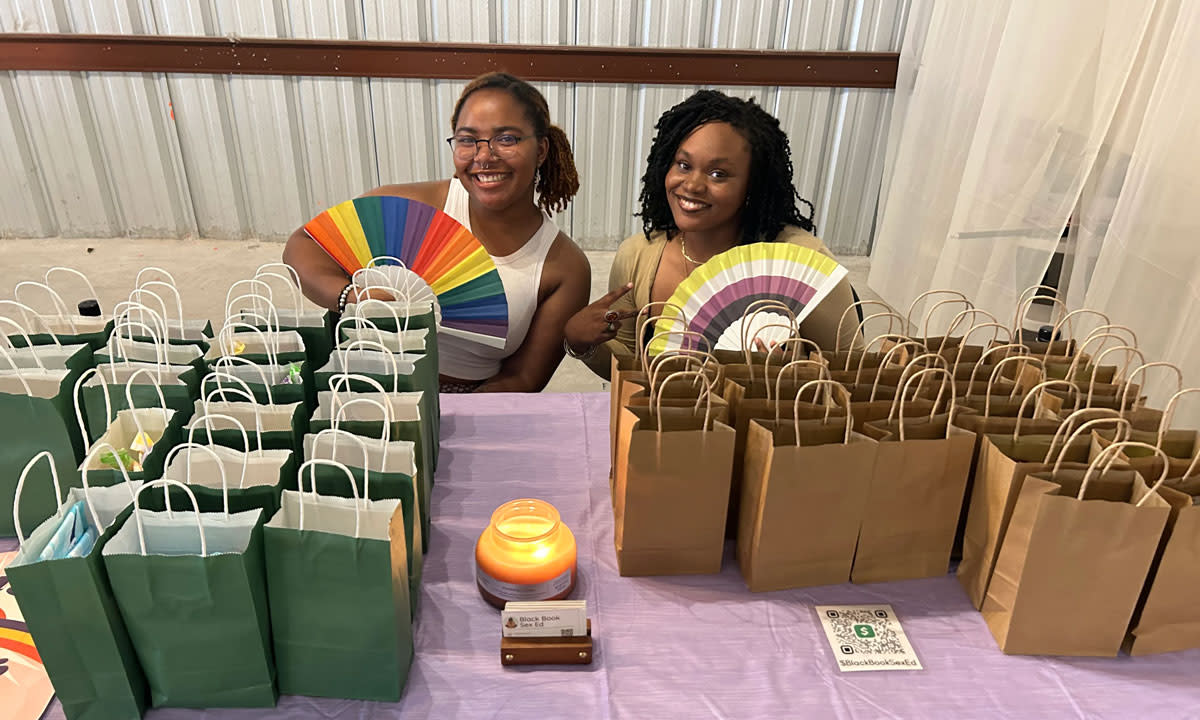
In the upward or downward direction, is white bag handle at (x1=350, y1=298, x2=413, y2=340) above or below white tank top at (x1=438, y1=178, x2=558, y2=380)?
above

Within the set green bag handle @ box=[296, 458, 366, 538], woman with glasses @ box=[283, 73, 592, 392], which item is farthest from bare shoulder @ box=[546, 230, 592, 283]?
green bag handle @ box=[296, 458, 366, 538]

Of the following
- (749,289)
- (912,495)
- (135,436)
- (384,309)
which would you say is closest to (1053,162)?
(749,289)

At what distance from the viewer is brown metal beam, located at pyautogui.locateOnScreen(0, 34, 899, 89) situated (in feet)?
11.7

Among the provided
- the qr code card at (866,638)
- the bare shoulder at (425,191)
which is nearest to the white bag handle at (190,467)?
the qr code card at (866,638)

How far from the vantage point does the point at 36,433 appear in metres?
1.03

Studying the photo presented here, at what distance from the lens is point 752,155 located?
171 cm

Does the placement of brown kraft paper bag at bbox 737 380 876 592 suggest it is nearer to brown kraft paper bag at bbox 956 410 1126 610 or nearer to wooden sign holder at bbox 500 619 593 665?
brown kraft paper bag at bbox 956 410 1126 610

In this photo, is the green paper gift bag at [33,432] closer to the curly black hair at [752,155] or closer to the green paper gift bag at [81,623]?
the green paper gift bag at [81,623]

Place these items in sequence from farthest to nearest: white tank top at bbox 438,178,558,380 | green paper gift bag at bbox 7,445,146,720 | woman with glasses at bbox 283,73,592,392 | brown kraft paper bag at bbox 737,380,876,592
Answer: white tank top at bbox 438,178,558,380, woman with glasses at bbox 283,73,592,392, brown kraft paper bag at bbox 737,380,876,592, green paper gift bag at bbox 7,445,146,720

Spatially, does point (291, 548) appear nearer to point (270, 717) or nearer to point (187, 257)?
point (270, 717)

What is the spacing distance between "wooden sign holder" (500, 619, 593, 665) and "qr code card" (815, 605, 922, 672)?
1.11 feet

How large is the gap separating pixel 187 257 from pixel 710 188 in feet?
10.6

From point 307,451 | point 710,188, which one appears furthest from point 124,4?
point 307,451

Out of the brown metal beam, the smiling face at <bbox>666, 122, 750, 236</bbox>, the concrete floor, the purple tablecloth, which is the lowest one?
the concrete floor
